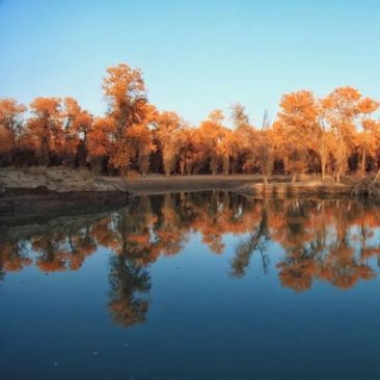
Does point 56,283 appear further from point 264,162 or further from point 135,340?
point 264,162

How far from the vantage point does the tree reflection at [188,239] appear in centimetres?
1395

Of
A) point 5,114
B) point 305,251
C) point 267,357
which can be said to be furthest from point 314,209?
point 5,114

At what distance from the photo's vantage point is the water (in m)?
8.02

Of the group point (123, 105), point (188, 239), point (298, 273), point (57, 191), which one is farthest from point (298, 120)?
point (298, 273)

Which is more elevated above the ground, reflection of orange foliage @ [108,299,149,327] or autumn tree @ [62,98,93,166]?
autumn tree @ [62,98,93,166]

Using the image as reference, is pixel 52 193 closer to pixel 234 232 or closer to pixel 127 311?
pixel 234 232

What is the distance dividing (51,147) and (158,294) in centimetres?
6321

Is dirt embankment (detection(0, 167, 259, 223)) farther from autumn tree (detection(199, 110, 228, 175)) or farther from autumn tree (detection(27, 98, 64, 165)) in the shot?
autumn tree (detection(199, 110, 228, 175))

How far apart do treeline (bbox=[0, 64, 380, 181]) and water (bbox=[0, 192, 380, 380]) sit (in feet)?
71.0

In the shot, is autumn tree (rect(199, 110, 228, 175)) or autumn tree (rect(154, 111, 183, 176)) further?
autumn tree (rect(199, 110, 228, 175))

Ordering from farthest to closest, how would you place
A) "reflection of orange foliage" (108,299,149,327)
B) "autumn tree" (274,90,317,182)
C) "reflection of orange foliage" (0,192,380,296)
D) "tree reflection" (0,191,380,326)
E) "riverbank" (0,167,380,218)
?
1. "autumn tree" (274,90,317,182)
2. "riverbank" (0,167,380,218)
3. "reflection of orange foliage" (0,192,380,296)
4. "tree reflection" (0,191,380,326)
5. "reflection of orange foliage" (108,299,149,327)

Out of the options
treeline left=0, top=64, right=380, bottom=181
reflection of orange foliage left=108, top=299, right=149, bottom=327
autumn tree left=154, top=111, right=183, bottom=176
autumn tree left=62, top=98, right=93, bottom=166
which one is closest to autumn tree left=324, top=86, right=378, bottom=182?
treeline left=0, top=64, right=380, bottom=181

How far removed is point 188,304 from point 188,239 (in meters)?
9.51

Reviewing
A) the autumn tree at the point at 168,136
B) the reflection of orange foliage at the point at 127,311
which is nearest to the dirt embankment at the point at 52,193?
the reflection of orange foliage at the point at 127,311
